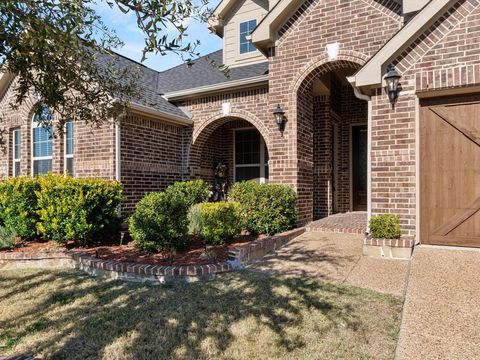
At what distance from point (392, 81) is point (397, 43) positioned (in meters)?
0.66

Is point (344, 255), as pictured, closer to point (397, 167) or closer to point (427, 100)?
point (397, 167)

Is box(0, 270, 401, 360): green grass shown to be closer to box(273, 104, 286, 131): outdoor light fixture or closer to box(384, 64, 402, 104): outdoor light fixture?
box(384, 64, 402, 104): outdoor light fixture

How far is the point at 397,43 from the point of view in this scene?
572 cm

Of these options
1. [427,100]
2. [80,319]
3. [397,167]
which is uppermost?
[427,100]

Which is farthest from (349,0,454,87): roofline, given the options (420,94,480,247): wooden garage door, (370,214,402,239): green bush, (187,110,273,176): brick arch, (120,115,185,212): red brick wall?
(120,115,185,212): red brick wall

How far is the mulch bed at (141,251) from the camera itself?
218 inches

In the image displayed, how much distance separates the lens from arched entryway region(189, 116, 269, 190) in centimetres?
1157

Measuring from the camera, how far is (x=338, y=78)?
10461 millimetres

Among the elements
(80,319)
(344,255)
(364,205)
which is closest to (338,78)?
(364,205)

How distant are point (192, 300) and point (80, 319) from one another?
50.3 inches

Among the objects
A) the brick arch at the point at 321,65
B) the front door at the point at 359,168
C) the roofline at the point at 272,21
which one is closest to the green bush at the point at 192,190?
the brick arch at the point at 321,65

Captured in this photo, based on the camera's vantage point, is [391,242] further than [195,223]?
No

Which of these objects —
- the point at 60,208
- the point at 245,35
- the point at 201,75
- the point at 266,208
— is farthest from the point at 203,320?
the point at 245,35

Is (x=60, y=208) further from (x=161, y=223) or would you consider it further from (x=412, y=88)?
(x=412, y=88)
